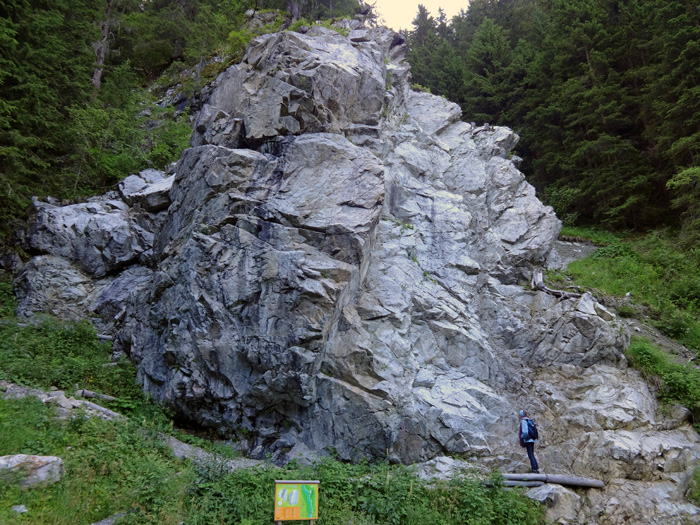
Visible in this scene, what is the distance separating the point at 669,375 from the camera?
974cm

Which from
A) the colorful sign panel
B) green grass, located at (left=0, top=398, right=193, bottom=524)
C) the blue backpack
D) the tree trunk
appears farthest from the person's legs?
the tree trunk

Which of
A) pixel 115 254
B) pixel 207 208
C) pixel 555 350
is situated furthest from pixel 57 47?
pixel 555 350

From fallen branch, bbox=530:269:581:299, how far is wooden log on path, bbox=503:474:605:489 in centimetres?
557

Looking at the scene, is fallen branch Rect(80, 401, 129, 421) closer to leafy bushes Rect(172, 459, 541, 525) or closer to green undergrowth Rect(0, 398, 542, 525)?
green undergrowth Rect(0, 398, 542, 525)

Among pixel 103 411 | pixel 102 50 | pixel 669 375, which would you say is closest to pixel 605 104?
pixel 669 375

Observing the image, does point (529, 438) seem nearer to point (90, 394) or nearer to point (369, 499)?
point (369, 499)

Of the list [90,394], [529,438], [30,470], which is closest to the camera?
[30,470]

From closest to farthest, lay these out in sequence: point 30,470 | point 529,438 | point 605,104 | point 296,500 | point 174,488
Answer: point 30,470 → point 296,500 → point 174,488 → point 529,438 → point 605,104

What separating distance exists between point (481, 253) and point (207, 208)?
9.45 m

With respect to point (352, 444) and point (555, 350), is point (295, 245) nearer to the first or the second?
point (352, 444)

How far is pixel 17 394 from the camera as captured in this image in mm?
8125

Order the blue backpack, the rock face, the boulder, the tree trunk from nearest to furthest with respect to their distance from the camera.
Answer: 1. the boulder
2. the blue backpack
3. the rock face
4. the tree trunk

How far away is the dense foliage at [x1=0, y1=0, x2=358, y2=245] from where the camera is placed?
41.8ft

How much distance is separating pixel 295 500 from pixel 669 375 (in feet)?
33.1
